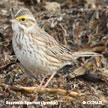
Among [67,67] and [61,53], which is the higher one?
[61,53]

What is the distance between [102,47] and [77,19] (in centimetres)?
87

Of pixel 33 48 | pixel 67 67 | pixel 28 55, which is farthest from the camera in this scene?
pixel 67 67

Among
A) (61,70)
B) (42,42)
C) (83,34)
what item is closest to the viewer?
(42,42)

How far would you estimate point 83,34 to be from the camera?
25.0 ft

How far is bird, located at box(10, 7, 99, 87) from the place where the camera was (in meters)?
5.91

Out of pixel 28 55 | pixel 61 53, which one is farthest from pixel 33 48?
pixel 61 53

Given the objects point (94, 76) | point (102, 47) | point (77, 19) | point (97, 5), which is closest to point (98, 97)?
point (94, 76)

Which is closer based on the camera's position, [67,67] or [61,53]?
[61,53]

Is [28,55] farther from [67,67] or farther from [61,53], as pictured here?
[67,67]

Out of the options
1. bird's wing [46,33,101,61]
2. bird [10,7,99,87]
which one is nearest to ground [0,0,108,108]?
bird's wing [46,33,101,61]

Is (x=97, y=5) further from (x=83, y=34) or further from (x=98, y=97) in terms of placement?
(x=98, y=97)

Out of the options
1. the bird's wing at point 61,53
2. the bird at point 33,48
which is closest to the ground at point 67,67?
the bird's wing at point 61,53

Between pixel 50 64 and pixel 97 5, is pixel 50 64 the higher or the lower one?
the lower one

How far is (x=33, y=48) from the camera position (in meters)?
5.96
